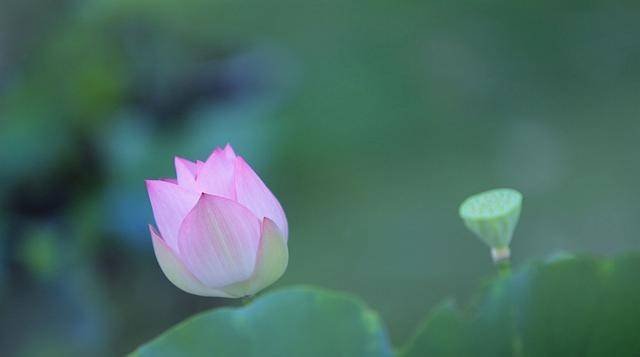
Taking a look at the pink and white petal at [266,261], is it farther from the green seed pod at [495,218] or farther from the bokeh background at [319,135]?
the bokeh background at [319,135]

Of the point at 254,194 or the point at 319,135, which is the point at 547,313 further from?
the point at 319,135

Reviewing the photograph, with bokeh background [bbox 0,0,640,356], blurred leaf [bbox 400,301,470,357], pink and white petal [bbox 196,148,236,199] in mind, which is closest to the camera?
blurred leaf [bbox 400,301,470,357]

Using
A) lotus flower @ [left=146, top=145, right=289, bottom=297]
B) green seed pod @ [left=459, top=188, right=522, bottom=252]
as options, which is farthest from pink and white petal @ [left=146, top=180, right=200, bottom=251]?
green seed pod @ [left=459, top=188, right=522, bottom=252]

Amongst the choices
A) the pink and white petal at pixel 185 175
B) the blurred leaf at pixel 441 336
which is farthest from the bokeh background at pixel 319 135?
the blurred leaf at pixel 441 336

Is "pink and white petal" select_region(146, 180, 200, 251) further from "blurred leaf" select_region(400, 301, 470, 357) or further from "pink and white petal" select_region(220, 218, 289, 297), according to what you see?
"blurred leaf" select_region(400, 301, 470, 357)

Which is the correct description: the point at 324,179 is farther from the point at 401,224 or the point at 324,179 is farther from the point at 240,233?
the point at 240,233

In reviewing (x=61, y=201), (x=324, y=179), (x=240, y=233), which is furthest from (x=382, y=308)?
(x=240, y=233)
